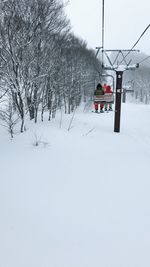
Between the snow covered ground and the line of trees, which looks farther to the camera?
the line of trees

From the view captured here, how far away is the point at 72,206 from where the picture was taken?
16.5 ft

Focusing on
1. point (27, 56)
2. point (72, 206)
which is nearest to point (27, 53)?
point (27, 56)

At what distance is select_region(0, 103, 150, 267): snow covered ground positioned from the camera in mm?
3742

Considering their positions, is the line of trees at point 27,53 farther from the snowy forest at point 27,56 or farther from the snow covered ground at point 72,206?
the snow covered ground at point 72,206

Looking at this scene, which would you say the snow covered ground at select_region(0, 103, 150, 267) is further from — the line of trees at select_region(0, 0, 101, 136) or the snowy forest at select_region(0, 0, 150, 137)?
the line of trees at select_region(0, 0, 101, 136)

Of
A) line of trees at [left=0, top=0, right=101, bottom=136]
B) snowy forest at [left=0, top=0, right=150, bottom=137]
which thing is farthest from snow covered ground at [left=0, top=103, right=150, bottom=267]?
line of trees at [left=0, top=0, right=101, bottom=136]

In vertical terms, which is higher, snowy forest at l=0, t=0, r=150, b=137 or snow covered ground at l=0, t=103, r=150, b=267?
snowy forest at l=0, t=0, r=150, b=137

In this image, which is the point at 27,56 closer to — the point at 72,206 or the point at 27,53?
the point at 27,53

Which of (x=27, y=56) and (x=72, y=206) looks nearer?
(x=72, y=206)

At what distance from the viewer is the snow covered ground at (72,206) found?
374cm

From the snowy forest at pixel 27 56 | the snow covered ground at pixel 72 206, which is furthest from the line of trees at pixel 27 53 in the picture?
the snow covered ground at pixel 72 206

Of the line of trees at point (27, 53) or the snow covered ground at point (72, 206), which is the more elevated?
the line of trees at point (27, 53)

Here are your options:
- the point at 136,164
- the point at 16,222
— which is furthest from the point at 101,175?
the point at 16,222

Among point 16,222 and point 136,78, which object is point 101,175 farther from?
point 136,78
